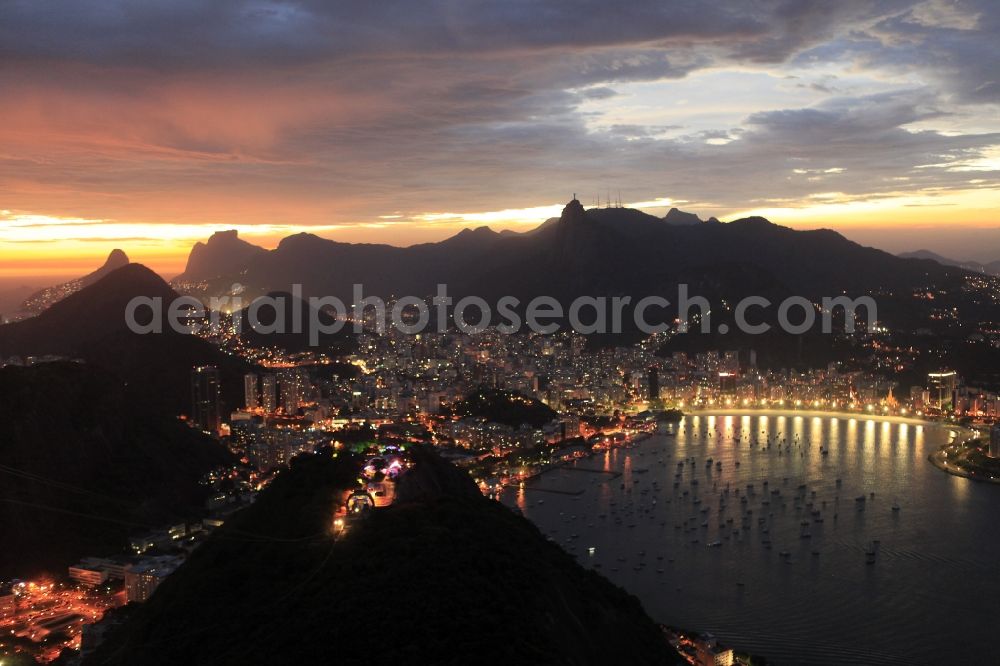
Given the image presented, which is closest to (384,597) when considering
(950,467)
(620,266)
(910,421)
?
(950,467)

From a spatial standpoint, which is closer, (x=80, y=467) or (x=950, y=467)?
(x=80, y=467)

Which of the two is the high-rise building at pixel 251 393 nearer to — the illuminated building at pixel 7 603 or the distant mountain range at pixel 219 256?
the illuminated building at pixel 7 603

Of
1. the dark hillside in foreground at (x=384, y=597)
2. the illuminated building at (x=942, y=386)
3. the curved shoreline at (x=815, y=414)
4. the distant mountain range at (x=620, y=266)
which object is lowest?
the curved shoreline at (x=815, y=414)

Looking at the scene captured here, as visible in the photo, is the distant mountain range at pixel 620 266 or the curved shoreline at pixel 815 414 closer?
the curved shoreline at pixel 815 414

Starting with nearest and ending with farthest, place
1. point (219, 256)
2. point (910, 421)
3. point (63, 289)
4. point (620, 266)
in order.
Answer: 1. point (910, 421)
2. point (63, 289)
3. point (620, 266)
4. point (219, 256)

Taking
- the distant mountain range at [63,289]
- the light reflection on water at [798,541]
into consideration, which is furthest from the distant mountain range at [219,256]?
the light reflection on water at [798,541]

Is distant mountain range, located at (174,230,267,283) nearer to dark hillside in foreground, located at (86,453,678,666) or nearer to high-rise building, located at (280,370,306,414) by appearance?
high-rise building, located at (280,370,306,414)

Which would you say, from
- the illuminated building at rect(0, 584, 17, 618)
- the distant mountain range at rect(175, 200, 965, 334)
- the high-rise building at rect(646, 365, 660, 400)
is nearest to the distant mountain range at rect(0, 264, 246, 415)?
the illuminated building at rect(0, 584, 17, 618)

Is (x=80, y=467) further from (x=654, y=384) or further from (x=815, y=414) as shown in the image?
(x=815, y=414)
